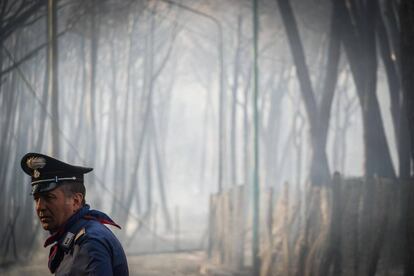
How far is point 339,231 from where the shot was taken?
22.1 feet

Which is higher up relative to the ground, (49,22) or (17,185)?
(49,22)

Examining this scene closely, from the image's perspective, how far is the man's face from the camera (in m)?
2.40

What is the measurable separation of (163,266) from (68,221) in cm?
870

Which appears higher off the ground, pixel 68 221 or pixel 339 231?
pixel 68 221

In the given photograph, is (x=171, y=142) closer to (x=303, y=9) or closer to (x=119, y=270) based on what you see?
(x=303, y=9)

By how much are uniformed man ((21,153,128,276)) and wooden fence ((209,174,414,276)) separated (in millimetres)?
4753

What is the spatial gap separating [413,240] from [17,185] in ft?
21.7

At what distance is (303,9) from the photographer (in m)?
17.5

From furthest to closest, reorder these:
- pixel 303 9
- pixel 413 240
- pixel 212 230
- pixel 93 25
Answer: pixel 303 9 < pixel 93 25 < pixel 212 230 < pixel 413 240

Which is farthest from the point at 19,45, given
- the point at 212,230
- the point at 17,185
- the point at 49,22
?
the point at 212,230

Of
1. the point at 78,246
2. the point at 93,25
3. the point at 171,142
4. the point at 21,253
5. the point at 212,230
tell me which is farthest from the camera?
the point at 171,142

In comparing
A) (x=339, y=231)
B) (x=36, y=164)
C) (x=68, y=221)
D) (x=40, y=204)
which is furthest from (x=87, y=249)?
(x=339, y=231)

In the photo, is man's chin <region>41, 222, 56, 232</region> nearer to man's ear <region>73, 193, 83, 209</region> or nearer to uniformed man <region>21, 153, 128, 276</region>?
uniformed man <region>21, 153, 128, 276</region>

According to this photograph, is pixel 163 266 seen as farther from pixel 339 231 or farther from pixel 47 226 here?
pixel 47 226
